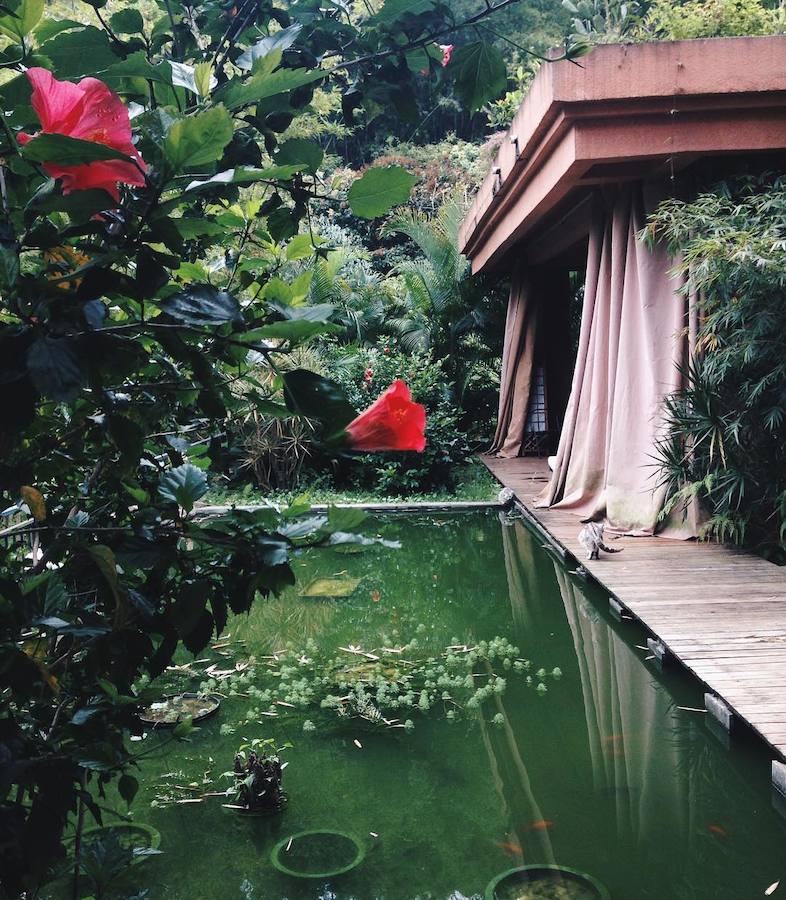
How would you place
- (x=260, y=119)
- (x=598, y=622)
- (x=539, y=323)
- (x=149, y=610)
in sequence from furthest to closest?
1. (x=539, y=323)
2. (x=598, y=622)
3. (x=260, y=119)
4. (x=149, y=610)

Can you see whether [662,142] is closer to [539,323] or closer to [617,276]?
[617,276]

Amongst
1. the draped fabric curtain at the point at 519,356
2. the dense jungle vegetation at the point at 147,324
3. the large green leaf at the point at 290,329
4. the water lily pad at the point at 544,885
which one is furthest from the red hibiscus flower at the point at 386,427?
the draped fabric curtain at the point at 519,356

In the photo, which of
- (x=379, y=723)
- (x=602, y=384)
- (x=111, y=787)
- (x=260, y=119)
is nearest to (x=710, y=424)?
(x=602, y=384)

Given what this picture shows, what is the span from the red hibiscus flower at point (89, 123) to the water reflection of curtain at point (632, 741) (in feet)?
6.71

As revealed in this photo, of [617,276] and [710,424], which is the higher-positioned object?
[617,276]

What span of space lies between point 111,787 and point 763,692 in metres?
2.00

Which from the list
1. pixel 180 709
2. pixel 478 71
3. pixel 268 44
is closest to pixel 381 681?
pixel 180 709

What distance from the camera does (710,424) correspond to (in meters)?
4.71

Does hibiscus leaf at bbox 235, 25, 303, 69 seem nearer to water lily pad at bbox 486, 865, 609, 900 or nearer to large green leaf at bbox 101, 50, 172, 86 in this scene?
large green leaf at bbox 101, 50, 172, 86

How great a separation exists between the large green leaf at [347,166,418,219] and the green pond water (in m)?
0.91

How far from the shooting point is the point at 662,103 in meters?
4.57

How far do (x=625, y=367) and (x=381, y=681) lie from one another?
2916 mm

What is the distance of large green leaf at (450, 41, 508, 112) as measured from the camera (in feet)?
3.50

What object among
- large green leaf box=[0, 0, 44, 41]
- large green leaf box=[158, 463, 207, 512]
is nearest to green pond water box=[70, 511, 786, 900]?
large green leaf box=[158, 463, 207, 512]
